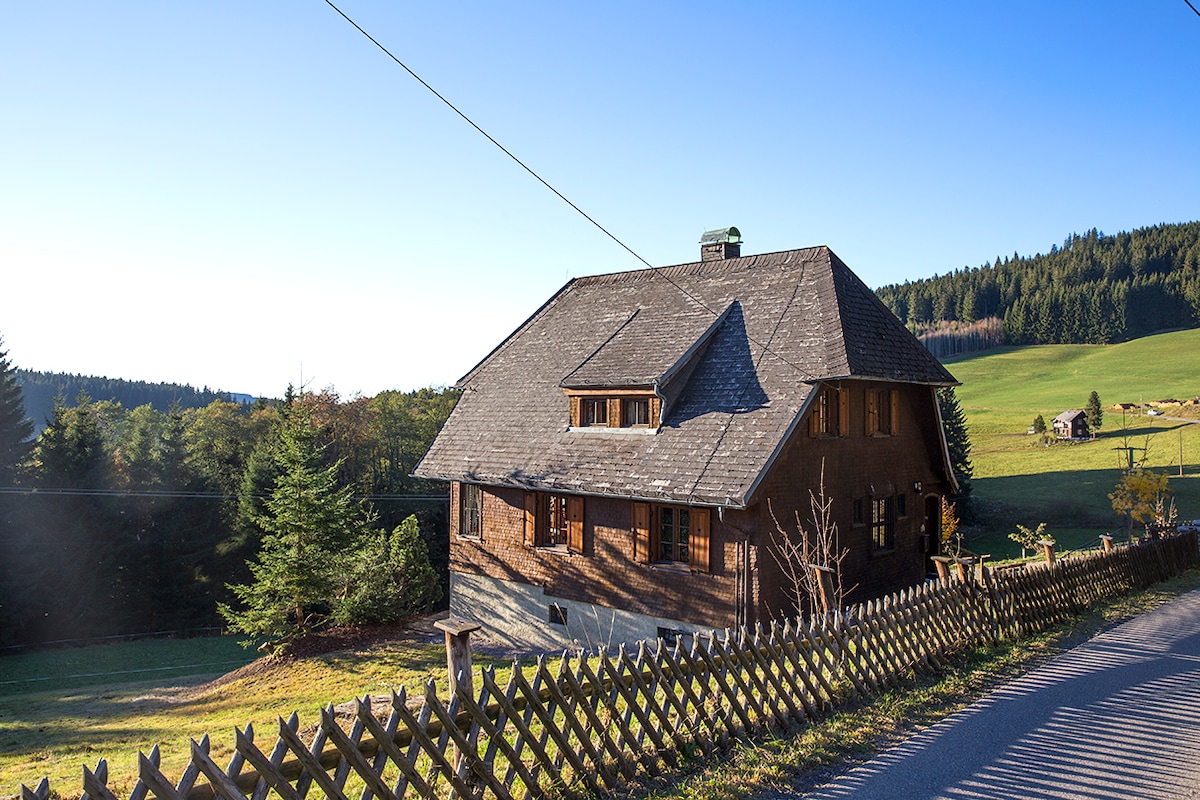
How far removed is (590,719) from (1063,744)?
16.7 ft

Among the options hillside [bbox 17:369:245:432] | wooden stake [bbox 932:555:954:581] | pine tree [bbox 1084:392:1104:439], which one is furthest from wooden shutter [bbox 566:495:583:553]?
hillside [bbox 17:369:245:432]

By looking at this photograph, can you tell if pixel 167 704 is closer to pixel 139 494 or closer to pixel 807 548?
pixel 807 548

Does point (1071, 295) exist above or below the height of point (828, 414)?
above

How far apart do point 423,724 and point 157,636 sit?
41042 millimetres

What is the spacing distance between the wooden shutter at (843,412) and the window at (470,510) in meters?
9.66

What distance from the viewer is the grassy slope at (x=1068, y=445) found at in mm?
43062

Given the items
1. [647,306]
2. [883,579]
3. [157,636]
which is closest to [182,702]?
[647,306]

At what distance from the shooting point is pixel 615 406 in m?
18.8

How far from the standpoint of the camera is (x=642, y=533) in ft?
→ 57.0

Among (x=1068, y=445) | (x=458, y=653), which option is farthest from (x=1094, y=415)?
(x=458, y=653)

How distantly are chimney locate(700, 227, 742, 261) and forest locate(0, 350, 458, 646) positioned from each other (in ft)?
57.2

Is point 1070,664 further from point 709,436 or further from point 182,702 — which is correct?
point 182,702

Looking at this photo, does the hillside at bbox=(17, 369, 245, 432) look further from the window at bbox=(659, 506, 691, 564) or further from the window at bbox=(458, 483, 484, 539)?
the window at bbox=(659, 506, 691, 564)

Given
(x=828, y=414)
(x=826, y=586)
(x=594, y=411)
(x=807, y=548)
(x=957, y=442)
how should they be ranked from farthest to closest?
(x=957, y=442)
(x=594, y=411)
(x=828, y=414)
(x=807, y=548)
(x=826, y=586)
